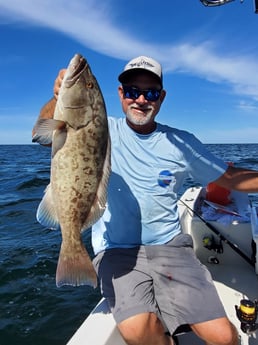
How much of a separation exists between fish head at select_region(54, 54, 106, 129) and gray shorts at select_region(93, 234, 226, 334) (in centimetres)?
133

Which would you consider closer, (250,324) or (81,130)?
(81,130)

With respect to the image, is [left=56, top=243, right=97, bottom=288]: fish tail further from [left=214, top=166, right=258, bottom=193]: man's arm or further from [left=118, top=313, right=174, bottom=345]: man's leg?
[left=214, top=166, right=258, bottom=193]: man's arm

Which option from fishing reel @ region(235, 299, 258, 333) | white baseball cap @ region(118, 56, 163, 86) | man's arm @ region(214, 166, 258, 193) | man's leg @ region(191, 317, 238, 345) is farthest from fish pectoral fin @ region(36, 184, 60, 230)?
fishing reel @ region(235, 299, 258, 333)

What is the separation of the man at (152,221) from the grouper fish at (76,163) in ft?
1.83

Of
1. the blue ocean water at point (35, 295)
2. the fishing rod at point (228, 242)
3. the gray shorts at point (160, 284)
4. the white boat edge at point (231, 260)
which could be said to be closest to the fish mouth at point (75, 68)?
the gray shorts at point (160, 284)

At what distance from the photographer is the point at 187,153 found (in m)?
3.21

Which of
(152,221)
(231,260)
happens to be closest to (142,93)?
(152,221)

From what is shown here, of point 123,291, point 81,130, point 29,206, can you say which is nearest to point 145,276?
point 123,291

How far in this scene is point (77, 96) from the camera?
2289mm

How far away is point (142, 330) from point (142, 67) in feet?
6.96

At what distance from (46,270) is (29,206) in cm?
493

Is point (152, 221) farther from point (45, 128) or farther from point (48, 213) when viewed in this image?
A: point (45, 128)

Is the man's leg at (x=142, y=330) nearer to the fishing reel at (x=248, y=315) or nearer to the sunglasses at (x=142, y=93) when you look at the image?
the fishing reel at (x=248, y=315)

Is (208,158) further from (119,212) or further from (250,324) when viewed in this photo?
(250,324)
